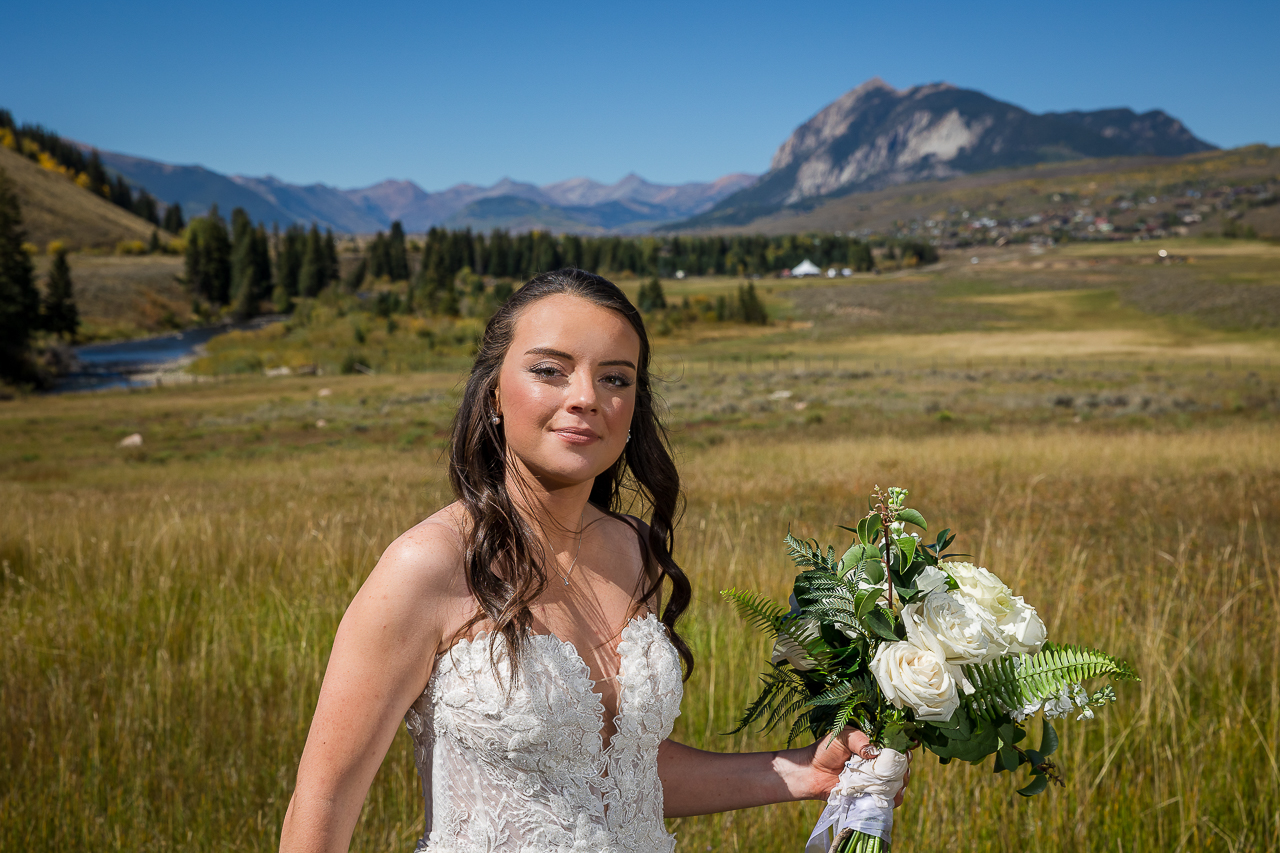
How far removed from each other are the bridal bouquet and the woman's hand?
4 cm

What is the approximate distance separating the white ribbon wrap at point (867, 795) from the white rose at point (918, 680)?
0.53 feet

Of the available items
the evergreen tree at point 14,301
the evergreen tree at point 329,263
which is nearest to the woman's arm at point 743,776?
the evergreen tree at point 14,301

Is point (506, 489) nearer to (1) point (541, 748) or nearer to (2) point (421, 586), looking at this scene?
(2) point (421, 586)

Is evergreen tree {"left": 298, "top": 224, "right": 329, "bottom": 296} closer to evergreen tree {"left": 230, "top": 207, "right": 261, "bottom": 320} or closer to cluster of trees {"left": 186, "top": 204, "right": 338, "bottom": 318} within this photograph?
cluster of trees {"left": 186, "top": 204, "right": 338, "bottom": 318}

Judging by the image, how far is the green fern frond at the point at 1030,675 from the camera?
4.86ft

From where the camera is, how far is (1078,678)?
1.50 meters

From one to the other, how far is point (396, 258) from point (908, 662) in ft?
373

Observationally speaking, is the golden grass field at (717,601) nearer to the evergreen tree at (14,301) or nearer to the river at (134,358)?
the evergreen tree at (14,301)

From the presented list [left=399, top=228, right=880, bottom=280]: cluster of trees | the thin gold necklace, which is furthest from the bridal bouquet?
[left=399, top=228, right=880, bottom=280]: cluster of trees

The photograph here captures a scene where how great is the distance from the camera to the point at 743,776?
1941 mm

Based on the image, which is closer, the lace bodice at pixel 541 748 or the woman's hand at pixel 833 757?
the lace bodice at pixel 541 748

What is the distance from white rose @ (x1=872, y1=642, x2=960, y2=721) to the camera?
1433mm

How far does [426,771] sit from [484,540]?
523mm

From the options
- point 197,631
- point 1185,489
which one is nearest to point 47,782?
point 197,631
